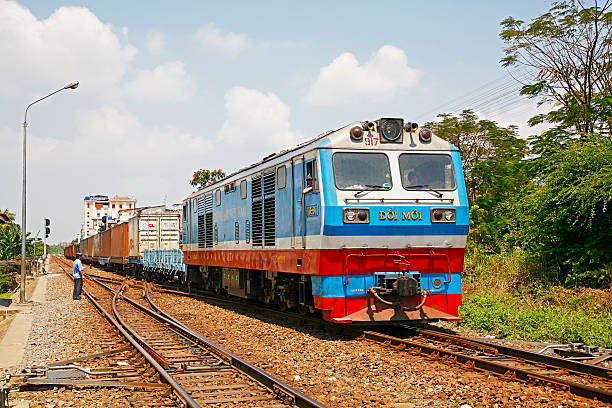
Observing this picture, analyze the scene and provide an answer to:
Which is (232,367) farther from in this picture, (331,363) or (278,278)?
(278,278)

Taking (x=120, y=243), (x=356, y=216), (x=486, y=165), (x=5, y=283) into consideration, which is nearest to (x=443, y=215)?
(x=356, y=216)

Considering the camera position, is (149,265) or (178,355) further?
(149,265)

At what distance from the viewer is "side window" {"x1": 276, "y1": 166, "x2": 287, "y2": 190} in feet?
42.3

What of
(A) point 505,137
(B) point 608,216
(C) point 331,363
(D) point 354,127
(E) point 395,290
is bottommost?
(C) point 331,363

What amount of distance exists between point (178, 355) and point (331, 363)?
257 centimetres

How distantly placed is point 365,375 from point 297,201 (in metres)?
4.56

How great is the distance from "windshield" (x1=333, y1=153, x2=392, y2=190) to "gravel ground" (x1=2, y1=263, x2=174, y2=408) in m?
4.89

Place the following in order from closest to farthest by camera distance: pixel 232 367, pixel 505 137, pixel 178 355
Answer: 1. pixel 232 367
2. pixel 178 355
3. pixel 505 137

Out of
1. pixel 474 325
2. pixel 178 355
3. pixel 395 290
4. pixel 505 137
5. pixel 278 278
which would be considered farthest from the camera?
pixel 505 137

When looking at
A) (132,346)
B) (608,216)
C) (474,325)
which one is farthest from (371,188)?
(608,216)

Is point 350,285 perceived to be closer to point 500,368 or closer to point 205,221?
point 500,368

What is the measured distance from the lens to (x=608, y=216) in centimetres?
1455

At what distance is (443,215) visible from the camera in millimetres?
11289

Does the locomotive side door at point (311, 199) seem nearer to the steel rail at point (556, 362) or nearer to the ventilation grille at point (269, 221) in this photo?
the ventilation grille at point (269, 221)
